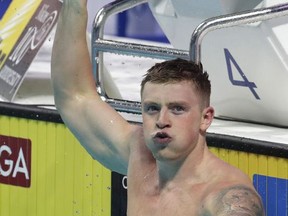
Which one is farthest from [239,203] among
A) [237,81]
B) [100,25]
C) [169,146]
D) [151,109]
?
[100,25]

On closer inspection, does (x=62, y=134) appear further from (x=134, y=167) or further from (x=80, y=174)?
(x=134, y=167)

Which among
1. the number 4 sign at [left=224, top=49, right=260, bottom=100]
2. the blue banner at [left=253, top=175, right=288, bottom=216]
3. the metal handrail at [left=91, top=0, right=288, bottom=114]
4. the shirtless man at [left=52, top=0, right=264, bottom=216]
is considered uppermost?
the metal handrail at [left=91, top=0, right=288, bottom=114]

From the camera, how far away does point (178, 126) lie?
3.34 m

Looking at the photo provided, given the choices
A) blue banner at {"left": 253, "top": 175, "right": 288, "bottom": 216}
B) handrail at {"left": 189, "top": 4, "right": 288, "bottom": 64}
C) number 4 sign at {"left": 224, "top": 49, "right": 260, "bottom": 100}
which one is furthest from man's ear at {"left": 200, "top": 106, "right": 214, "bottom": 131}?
number 4 sign at {"left": 224, "top": 49, "right": 260, "bottom": 100}

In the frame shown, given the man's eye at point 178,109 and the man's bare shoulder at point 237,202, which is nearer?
the man's bare shoulder at point 237,202

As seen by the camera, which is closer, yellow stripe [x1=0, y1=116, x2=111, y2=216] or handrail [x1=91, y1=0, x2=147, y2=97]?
handrail [x1=91, y1=0, x2=147, y2=97]

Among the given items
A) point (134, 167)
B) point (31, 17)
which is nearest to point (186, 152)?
point (134, 167)

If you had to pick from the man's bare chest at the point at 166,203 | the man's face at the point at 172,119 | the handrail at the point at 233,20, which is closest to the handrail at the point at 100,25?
the handrail at the point at 233,20

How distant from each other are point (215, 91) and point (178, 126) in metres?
1.51

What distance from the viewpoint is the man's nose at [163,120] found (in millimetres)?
3324

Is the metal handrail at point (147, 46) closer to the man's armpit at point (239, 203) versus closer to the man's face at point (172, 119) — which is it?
the man's face at point (172, 119)

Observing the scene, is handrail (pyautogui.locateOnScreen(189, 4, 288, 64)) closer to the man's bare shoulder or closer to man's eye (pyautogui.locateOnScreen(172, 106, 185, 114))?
man's eye (pyautogui.locateOnScreen(172, 106, 185, 114))

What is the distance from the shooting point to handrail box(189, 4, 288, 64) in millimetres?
4160

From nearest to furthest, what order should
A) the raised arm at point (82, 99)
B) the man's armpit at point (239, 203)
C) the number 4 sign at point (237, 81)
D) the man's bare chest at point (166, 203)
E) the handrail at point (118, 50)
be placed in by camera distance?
the man's armpit at point (239, 203) → the man's bare chest at point (166, 203) → the raised arm at point (82, 99) → the handrail at point (118, 50) → the number 4 sign at point (237, 81)
